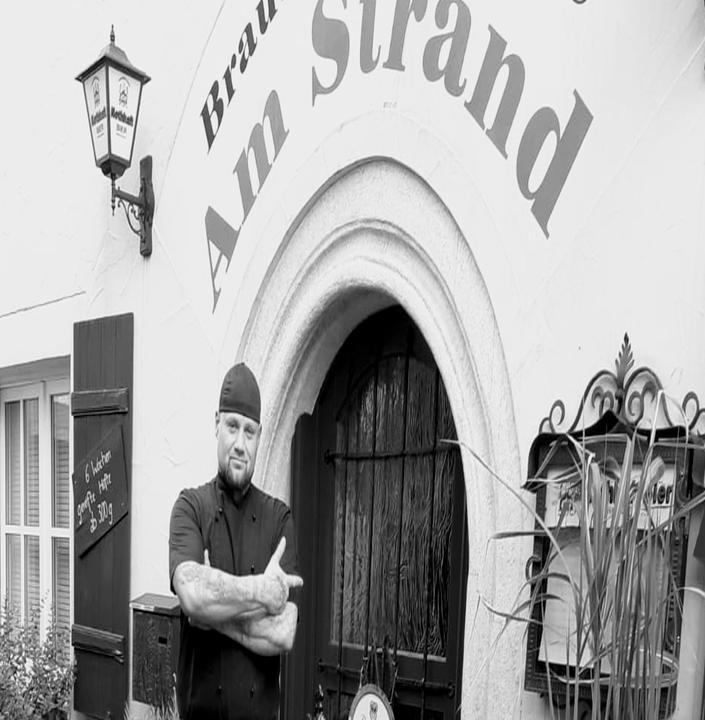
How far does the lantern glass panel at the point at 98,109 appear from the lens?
157 inches

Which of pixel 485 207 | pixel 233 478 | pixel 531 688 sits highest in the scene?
pixel 485 207

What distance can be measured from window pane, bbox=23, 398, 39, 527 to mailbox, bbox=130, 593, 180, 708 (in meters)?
1.92

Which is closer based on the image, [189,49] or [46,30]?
[189,49]

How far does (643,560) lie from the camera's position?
1728 millimetres

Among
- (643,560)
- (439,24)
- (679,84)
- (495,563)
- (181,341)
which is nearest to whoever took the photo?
(643,560)

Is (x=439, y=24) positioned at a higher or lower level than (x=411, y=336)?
higher

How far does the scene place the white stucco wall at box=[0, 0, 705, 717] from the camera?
220cm

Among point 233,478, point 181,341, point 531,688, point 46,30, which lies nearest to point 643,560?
point 531,688

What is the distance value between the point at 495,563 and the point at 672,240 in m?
1.08

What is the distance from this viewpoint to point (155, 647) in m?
3.86

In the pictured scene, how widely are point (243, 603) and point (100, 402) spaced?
259 centimetres

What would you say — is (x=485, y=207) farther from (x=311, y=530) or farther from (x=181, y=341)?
(x=181, y=341)

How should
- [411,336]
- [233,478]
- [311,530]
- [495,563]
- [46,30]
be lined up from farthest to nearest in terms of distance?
[46,30] → [311,530] → [411,336] → [495,563] → [233,478]

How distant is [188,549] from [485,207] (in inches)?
54.4
